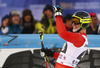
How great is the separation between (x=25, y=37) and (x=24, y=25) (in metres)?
0.65

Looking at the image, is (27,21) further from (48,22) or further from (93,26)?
(93,26)

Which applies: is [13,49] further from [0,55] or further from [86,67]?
[86,67]

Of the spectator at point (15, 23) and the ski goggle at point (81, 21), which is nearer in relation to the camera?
the ski goggle at point (81, 21)

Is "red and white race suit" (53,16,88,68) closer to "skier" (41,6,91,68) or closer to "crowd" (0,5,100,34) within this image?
"skier" (41,6,91,68)

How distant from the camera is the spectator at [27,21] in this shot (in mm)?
2445

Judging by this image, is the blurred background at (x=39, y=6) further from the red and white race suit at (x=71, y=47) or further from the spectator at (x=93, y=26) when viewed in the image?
the red and white race suit at (x=71, y=47)

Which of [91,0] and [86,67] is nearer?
[86,67]

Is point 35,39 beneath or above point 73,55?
above

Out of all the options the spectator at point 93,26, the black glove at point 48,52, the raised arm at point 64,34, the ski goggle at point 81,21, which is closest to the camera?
the raised arm at point 64,34

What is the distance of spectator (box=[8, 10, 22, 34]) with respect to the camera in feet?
7.49

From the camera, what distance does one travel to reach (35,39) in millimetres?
1890

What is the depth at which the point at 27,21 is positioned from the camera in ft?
8.40

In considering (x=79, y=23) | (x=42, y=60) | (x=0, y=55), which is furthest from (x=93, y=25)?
(x=0, y=55)

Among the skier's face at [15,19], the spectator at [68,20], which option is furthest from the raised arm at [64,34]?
the skier's face at [15,19]
